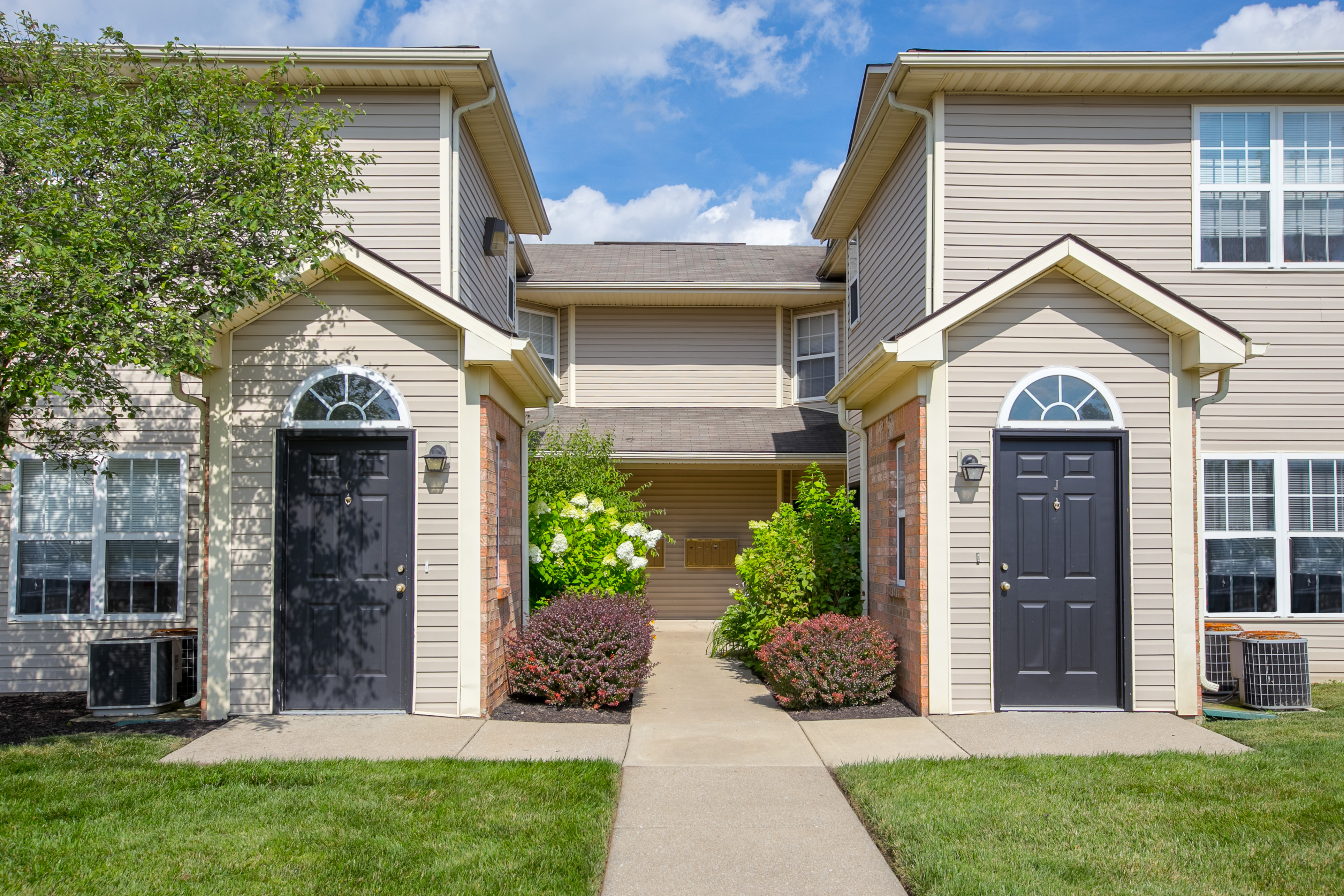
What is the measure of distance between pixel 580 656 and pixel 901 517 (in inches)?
125

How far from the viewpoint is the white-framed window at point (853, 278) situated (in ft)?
42.6

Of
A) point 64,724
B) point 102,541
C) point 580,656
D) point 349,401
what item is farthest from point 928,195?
point 64,724

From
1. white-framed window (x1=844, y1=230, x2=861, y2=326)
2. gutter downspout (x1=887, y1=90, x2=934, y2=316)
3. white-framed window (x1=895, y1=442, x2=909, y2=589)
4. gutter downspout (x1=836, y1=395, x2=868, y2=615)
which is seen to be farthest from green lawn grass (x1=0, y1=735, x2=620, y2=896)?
white-framed window (x1=844, y1=230, x2=861, y2=326)

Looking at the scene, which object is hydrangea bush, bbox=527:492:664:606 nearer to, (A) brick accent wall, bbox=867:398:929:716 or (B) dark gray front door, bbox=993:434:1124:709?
(A) brick accent wall, bbox=867:398:929:716

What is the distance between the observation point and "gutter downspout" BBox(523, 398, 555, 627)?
32.1 feet

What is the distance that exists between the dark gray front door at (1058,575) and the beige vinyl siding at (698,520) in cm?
802

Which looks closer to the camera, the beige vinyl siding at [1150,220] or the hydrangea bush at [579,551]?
the beige vinyl siding at [1150,220]

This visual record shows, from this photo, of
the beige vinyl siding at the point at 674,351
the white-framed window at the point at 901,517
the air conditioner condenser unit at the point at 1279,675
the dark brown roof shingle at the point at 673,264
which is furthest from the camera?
the beige vinyl siding at the point at 674,351

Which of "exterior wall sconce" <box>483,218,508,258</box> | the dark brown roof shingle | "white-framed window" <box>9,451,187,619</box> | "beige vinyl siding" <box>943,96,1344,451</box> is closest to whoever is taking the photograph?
"white-framed window" <box>9,451,187,619</box>

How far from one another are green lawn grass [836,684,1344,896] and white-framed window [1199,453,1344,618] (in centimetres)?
308

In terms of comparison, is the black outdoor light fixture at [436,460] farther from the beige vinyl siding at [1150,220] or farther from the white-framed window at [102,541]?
the beige vinyl siding at [1150,220]

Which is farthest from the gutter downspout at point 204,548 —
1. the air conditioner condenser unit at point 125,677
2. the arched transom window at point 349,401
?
the arched transom window at point 349,401

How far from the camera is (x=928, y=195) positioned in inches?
363

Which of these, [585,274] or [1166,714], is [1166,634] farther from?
[585,274]
